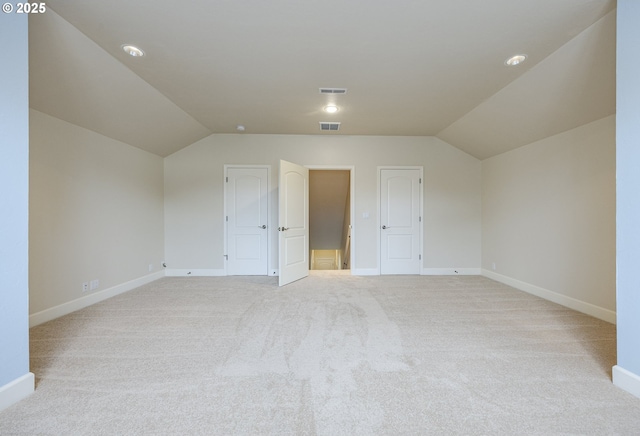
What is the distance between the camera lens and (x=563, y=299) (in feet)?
11.1

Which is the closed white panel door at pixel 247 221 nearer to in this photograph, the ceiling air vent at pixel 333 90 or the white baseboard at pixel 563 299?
the ceiling air vent at pixel 333 90

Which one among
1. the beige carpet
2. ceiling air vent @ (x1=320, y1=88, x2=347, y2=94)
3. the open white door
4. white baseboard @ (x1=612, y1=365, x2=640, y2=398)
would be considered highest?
ceiling air vent @ (x1=320, y1=88, x2=347, y2=94)

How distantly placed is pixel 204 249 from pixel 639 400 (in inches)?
211

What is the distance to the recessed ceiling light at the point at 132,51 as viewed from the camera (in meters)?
2.39

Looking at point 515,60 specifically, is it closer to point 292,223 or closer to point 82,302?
point 292,223

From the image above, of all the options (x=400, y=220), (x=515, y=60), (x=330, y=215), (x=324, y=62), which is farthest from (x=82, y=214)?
(x=330, y=215)

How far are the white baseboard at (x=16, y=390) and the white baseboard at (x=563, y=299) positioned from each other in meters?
5.03

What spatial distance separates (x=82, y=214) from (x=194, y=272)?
81.4 inches

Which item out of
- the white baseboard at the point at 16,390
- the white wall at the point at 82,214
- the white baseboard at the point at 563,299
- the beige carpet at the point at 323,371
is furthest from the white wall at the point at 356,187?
the white baseboard at the point at 16,390

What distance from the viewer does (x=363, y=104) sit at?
143 inches

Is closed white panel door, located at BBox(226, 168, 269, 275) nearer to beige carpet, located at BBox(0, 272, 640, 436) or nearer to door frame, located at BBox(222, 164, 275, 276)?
door frame, located at BBox(222, 164, 275, 276)

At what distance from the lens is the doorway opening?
6953 mm

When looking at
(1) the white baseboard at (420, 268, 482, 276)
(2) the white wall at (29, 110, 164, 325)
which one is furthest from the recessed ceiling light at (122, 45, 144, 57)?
(1) the white baseboard at (420, 268, 482, 276)

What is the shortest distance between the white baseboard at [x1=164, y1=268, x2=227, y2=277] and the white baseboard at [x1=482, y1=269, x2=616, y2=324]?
4.90 meters
